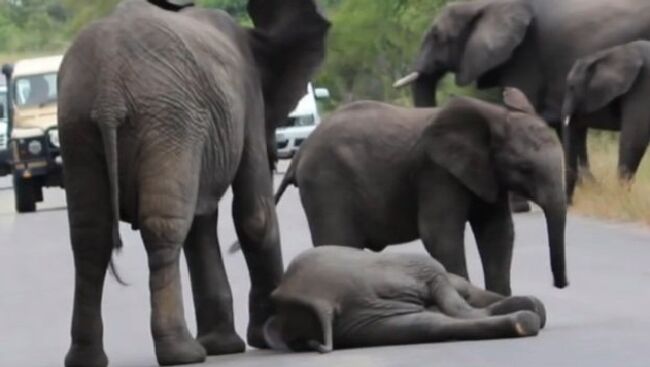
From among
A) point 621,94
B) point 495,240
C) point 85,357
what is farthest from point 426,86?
point 85,357

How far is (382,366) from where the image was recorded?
11.5 meters

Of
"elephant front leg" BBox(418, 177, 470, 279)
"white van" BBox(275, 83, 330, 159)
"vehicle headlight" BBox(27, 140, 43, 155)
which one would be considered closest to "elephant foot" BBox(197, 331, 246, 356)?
"elephant front leg" BBox(418, 177, 470, 279)

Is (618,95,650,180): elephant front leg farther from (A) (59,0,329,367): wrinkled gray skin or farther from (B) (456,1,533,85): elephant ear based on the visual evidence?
(A) (59,0,329,367): wrinkled gray skin

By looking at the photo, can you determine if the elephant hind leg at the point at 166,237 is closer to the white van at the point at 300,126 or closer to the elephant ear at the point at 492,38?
the elephant ear at the point at 492,38

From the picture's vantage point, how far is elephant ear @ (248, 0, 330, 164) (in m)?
13.6

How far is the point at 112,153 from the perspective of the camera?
11750 mm

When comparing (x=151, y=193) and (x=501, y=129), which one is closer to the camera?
(x=151, y=193)

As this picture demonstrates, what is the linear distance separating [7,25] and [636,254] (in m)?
104

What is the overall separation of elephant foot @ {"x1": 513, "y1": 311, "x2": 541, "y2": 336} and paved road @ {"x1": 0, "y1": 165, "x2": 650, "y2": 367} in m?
0.06

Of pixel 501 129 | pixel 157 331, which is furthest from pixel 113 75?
pixel 501 129

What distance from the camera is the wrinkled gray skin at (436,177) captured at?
44.9ft

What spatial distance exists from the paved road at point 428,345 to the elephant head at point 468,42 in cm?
237

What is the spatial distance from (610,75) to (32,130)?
1024 cm

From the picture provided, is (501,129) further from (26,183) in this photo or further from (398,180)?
(26,183)
